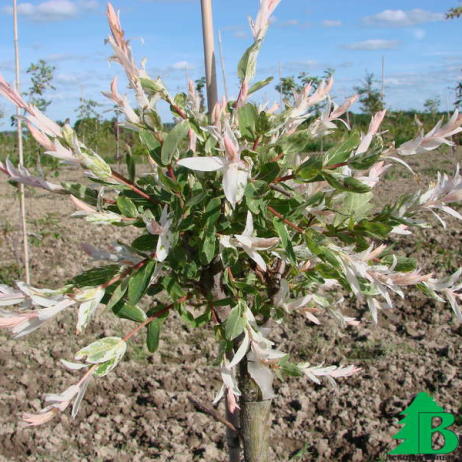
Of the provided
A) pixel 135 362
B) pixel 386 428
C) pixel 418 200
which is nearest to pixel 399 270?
pixel 418 200

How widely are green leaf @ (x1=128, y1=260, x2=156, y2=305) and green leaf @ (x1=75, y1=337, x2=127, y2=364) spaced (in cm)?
11

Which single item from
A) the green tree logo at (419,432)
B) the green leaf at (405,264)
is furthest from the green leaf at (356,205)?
the green tree logo at (419,432)

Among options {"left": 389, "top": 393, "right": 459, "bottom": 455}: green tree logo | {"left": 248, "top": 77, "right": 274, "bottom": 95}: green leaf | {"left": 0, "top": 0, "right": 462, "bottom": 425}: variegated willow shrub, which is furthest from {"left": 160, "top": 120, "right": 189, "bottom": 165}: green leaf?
{"left": 389, "top": 393, "right": 459, "bottom": 455}: green tree logo

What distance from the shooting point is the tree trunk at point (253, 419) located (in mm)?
1612

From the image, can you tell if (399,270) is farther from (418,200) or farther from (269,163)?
(269,163)

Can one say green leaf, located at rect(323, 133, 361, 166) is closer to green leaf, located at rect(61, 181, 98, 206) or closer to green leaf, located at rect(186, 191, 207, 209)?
green leaf, located at rect(186, 191, 207, 209)

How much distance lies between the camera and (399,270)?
132cm

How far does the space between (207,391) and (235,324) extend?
2157 mm

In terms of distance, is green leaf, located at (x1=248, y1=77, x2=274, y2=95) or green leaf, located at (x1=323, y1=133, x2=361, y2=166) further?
green leaf, located at (x1=248, y1=77, x2=274, y2=95)

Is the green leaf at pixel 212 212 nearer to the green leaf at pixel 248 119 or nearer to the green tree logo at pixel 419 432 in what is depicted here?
the green leaf at pixel 248 119

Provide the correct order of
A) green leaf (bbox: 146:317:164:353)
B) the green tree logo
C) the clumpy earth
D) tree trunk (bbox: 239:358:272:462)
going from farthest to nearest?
the clumpy earth, the green tree logo, tree trunk (bbox: 239:358:272:462), green leaf (bbox: 146:317:164:353)

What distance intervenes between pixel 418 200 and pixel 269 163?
325mm

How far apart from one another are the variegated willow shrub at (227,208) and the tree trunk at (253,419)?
281 millimetres

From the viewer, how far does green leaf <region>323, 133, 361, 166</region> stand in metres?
1.14
